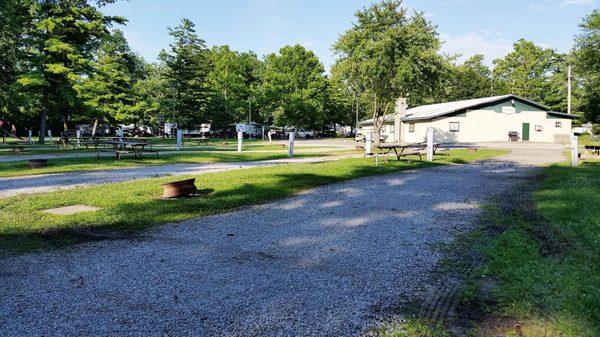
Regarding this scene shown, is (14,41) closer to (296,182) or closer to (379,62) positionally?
(379,62)

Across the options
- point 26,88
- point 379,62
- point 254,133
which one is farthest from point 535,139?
point 26,88

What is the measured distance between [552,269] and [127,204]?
687 centimetres

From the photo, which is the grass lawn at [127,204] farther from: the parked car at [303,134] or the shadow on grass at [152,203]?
the parked car at [303,134]

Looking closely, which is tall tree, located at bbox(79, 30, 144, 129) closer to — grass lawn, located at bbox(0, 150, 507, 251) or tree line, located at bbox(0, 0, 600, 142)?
tree line, located at bbox(0, 0, 600, 142)

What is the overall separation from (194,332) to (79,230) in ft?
13.2

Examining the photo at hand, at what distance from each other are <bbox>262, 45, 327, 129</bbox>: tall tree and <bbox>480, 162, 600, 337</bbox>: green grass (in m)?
58.0

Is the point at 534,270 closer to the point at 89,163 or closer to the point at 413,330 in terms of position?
the point at 413,330

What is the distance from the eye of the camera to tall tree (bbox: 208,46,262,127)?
213 ft

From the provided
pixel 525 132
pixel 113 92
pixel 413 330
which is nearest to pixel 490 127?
pixel 525 132

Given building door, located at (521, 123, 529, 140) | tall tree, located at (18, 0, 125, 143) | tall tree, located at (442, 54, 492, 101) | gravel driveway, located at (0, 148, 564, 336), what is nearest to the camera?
gravel driveway, located at (0, 148, 564, 336)

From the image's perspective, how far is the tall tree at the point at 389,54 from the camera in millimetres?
31391

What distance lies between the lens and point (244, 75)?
243ft

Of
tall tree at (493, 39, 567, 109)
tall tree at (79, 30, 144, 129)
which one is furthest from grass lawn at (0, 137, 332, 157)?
tall tree at (493, 39, 567, 109)

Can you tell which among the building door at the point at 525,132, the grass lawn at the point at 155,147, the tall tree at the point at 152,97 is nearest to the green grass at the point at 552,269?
the grass lawn at the point at 155,147
